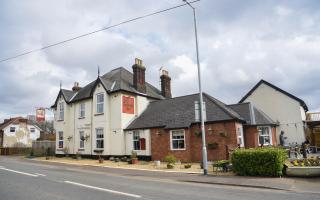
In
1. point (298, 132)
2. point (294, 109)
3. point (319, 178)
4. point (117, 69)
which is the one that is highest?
point (117, 69)

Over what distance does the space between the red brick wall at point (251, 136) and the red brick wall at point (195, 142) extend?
3513 millimetres

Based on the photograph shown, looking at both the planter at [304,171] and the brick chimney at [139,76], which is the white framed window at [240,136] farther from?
the brick chimney at [139,76]

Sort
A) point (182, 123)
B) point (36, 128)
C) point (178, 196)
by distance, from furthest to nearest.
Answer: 1. point (36, 128)
2. point (182, 123)
3. point (178, 196)

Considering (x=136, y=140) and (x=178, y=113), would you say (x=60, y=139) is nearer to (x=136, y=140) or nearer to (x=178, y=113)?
(x=136, y=140)

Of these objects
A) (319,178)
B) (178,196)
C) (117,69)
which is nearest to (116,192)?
(178,196)

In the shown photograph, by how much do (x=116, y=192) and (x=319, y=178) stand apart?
9430mm

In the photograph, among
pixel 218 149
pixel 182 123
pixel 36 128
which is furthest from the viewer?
pixel 36 128

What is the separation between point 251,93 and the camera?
34406 mm

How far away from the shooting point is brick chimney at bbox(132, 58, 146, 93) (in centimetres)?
3089

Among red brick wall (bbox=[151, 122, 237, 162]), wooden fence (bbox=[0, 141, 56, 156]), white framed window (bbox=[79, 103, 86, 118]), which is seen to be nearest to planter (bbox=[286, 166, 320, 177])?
red brick wall (bbox=[151, 122, 237, 162])

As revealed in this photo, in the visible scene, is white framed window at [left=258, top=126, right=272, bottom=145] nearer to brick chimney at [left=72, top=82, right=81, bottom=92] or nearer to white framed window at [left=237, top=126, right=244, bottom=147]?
white framed window at [left=237, top=126, right=244, bottom=147]

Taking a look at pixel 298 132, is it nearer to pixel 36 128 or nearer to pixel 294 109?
pixel 294 109

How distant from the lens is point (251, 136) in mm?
24922

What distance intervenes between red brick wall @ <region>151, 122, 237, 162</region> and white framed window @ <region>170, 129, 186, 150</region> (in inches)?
11.6
